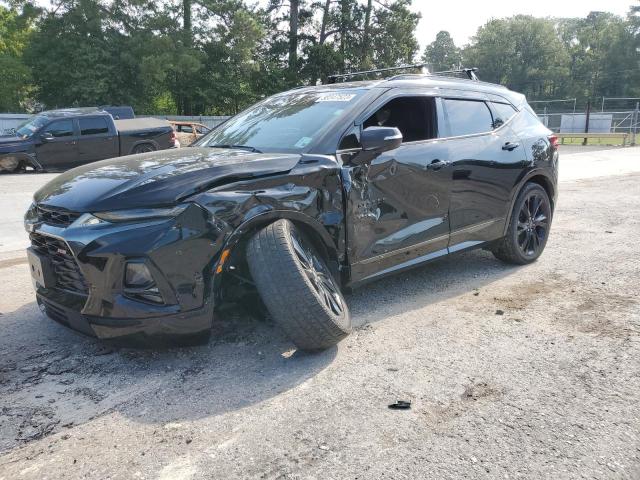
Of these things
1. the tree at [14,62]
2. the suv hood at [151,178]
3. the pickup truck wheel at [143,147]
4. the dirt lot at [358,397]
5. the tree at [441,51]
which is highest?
the tree at [441,51]

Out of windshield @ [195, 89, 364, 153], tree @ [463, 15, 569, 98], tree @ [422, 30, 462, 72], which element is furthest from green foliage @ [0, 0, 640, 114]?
tree @ [422, 30, 462, 72]

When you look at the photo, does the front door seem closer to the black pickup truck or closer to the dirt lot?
the dirt lot

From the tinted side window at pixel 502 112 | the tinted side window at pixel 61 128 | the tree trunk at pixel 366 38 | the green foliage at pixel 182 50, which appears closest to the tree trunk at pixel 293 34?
the green foliage at pixel 182 50

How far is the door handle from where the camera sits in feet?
13.8

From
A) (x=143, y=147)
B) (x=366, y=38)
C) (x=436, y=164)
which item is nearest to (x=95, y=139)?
(x=143, y=147)

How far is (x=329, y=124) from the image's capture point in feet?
12.5

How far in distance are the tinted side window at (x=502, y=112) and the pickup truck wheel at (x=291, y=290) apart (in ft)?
9.03

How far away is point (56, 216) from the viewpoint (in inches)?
123

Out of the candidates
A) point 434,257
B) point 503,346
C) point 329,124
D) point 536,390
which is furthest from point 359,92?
point 536,390

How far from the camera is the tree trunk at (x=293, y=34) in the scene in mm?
35406

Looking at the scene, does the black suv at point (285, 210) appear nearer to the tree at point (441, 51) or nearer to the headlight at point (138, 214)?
the headlight at point (138, 214)

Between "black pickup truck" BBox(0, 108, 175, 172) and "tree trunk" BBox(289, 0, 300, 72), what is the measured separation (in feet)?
71.1

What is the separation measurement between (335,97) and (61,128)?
41.2 ft

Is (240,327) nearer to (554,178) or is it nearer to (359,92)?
(359,92)
